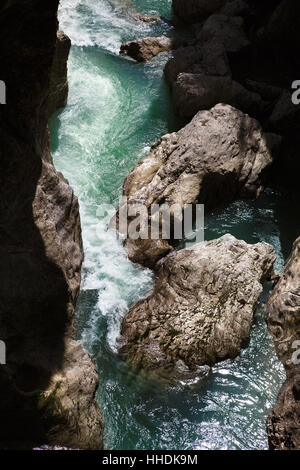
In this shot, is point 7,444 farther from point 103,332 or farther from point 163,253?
point 163,253

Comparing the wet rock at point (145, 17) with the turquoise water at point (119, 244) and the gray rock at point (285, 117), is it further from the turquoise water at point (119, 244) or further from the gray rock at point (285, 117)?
the gray rock at point (285, 117)

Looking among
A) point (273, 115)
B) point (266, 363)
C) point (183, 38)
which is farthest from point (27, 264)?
point (183, 38)

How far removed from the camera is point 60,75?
31.5ft

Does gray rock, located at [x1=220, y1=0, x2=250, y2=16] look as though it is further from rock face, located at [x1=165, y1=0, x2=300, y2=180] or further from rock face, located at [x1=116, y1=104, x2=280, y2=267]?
rock face, located at [x1=116, y1=104, x2=280, y2=267]

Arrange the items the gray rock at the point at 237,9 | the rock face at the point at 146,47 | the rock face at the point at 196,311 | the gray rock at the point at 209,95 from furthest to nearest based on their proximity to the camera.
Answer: the gray rock at the point at 237,9 < the rock face at the point at 146,47 < the gray rock at the point at 209,95 < the rock face at the point at 196,311

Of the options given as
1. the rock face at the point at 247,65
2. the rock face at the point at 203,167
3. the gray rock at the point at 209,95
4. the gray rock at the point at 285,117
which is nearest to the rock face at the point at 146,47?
the rock face at the point at 247,65

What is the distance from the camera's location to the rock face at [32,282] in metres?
4.59

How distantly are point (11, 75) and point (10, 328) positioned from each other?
2462 millimetres

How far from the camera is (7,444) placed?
15.0ft

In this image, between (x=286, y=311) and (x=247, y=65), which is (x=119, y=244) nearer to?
(x=286, y=311)

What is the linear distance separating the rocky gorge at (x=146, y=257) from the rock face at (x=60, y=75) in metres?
0.03

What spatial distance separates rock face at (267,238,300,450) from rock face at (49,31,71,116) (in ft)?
18.4

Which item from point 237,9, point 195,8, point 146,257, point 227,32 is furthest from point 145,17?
point 146,257

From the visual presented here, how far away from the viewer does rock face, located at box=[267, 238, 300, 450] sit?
5.35m
